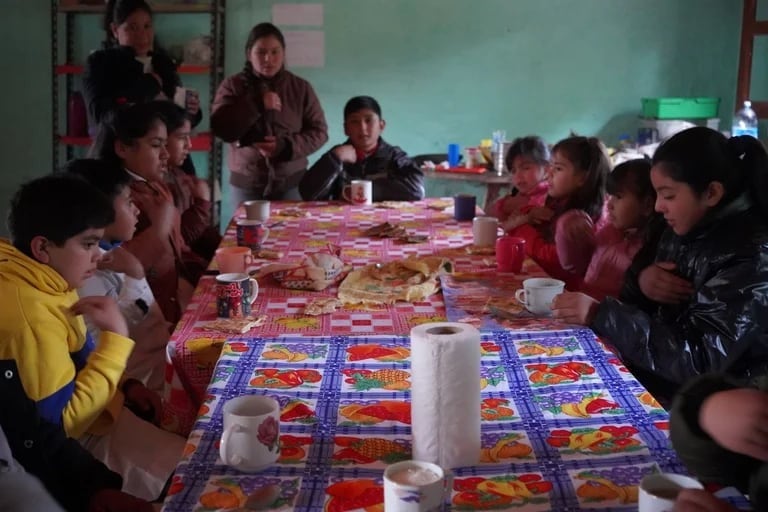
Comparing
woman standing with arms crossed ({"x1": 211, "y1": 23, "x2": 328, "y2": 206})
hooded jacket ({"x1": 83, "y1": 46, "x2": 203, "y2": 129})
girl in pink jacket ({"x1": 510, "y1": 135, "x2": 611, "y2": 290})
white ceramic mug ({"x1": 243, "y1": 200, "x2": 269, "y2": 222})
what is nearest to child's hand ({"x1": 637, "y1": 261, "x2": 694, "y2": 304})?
girl in pink jacket ({"x1": 510, "y1": 135, "x2": 611, "y2": 290})

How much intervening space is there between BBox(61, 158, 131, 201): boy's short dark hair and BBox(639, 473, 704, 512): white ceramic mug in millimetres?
1790

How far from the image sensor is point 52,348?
1574 mm

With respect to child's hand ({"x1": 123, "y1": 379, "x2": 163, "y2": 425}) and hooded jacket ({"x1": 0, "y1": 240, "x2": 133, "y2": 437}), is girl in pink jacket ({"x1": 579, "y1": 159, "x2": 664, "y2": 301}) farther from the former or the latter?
hooded jacket ({"x1": 0, "y1": 240, "x2": 133, "y2": 437})

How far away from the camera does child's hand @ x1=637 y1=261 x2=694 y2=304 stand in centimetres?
193

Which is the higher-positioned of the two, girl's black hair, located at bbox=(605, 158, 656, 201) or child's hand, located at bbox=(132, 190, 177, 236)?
girl's black hair, located at bbox=(605, 158, 656, 201)

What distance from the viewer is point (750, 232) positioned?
5.85ft

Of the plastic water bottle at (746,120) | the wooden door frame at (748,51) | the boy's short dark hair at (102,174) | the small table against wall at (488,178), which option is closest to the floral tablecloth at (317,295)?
the boy's short dark hair at (102,174)

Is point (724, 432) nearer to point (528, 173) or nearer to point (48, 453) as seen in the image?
point (48, 453)

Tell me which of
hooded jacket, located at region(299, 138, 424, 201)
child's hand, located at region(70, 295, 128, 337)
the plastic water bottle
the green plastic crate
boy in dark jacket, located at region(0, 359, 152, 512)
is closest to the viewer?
boy in dark jacket, located at region(0, 359, 152, 512)

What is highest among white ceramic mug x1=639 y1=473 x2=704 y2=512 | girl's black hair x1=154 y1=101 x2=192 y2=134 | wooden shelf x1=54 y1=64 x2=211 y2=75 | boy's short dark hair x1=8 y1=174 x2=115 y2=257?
wooden shelf x1=54 y1=64 x2=211 y2=75

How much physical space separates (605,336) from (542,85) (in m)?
4.20

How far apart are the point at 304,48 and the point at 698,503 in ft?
16.6

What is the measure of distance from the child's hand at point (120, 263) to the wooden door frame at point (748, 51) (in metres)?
4.11

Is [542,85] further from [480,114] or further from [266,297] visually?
[266,297]
